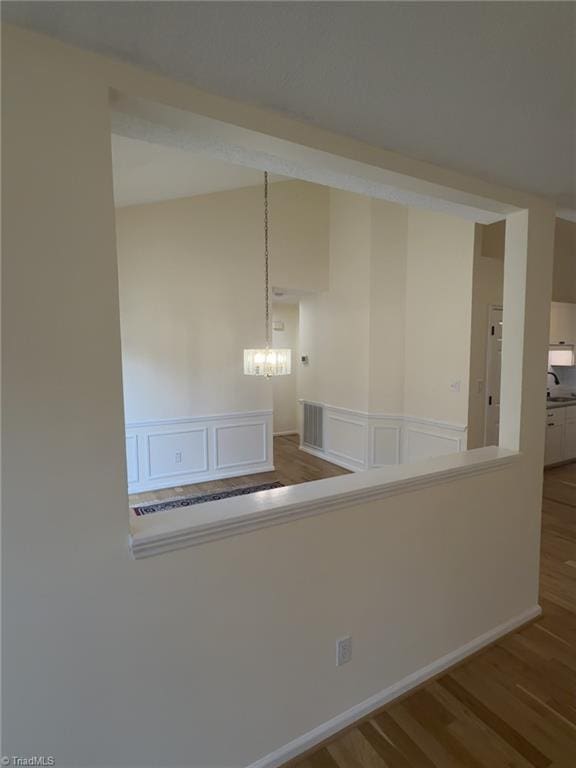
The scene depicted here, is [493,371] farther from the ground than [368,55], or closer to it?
closer to it

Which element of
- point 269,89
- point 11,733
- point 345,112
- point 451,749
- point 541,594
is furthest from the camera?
point 541,594

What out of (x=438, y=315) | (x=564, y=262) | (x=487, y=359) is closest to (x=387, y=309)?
(x=438, y=315)

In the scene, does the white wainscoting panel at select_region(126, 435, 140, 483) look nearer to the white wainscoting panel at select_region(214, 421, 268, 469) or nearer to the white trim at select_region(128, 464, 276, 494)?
the white trim at select_region(128, 464, 276, 494)

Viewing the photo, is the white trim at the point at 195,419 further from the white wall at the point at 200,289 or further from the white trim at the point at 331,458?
the white trim at the point at 331,458

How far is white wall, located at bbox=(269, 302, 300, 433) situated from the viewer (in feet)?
25.3

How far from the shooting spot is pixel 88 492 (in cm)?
111

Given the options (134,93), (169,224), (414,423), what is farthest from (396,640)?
(169,224)

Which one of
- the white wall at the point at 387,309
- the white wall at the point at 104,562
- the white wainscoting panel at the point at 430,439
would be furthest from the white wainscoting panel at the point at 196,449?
the white wall at the point at 104,562

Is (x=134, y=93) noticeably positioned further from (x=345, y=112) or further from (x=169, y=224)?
(x=169, y=224)

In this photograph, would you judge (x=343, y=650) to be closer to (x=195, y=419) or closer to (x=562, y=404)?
(x=195, y=419)

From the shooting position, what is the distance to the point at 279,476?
16.9 feet

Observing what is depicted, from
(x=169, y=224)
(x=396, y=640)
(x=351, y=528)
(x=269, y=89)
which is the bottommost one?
(x=396, y=640)

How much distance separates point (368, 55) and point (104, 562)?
1646mm

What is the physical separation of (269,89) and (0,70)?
2.35ft
